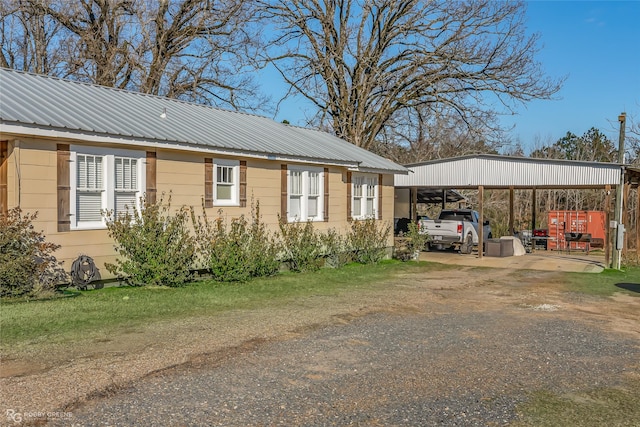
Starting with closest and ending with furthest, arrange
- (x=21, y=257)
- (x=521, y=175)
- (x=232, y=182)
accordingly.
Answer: (x=21, y=257)
(x=232, y=182)
(x=521, y=175)

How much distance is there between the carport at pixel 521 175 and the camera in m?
18.0

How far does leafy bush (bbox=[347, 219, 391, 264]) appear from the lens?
17688 millimetres

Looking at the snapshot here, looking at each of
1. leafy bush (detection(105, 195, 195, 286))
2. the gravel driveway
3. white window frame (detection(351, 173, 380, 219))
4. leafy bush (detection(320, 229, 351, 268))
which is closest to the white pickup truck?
white window frame (detection(351, 173, 380, 219))

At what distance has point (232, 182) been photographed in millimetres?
13750

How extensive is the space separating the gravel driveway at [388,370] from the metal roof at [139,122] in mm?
4679

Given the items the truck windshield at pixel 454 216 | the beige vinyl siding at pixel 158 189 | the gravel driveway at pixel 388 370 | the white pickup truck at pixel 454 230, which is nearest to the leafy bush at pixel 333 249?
the beige vinyl siding at pixel 158 189

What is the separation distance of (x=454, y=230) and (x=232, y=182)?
1116 centimetres

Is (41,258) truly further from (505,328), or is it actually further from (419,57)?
(419,57)

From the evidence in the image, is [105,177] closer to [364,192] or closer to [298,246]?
[298,246]

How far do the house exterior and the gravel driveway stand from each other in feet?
13.9

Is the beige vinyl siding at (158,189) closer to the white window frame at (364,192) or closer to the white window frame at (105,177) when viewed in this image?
the white window frame at (105,177)

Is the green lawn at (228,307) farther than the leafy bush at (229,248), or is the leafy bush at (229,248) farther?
the leafy bush at (229,248)

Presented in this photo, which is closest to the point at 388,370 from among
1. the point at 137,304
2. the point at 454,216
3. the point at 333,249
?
the point at 137,304

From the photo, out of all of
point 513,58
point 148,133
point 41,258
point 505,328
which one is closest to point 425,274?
point 505,328
